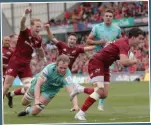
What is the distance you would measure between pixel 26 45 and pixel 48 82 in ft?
5.10

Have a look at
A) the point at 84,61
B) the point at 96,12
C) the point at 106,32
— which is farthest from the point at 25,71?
the point at 96,12

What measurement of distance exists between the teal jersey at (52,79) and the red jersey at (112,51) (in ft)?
2.40

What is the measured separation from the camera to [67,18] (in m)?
36.6

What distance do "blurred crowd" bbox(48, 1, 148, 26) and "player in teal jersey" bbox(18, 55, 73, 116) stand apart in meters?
21.5

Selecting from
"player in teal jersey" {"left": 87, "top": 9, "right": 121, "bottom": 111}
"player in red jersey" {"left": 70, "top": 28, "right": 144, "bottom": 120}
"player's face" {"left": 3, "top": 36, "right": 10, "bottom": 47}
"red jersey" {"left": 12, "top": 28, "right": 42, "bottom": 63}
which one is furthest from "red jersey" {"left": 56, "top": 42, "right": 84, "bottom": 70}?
"player in red jersey" {"left": 70, "top": 28, "right": 144, "bottom": 120}

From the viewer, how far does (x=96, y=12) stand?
118 ft

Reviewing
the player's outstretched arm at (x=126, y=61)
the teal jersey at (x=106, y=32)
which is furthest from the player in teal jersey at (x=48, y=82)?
the teal jersey at (x=106, y=32)

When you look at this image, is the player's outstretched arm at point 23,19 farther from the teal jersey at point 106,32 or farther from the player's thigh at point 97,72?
the teal jersey at point 106,32

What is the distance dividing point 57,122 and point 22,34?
2899mm

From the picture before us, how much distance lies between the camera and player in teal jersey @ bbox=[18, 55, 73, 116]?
32.1ft

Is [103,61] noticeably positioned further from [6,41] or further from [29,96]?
[6,41]

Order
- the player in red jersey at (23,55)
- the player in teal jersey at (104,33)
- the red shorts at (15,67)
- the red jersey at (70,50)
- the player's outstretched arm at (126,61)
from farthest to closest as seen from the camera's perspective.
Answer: the red jersey at (70,50)
the player in teal jersey at (104,33)
the red shorts at (15,67)
the player in red jersey at (23,55)
the player's outstretched arm at (126,61)

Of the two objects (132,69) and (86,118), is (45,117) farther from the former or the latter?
(132,69)

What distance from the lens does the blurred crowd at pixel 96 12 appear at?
108ft
